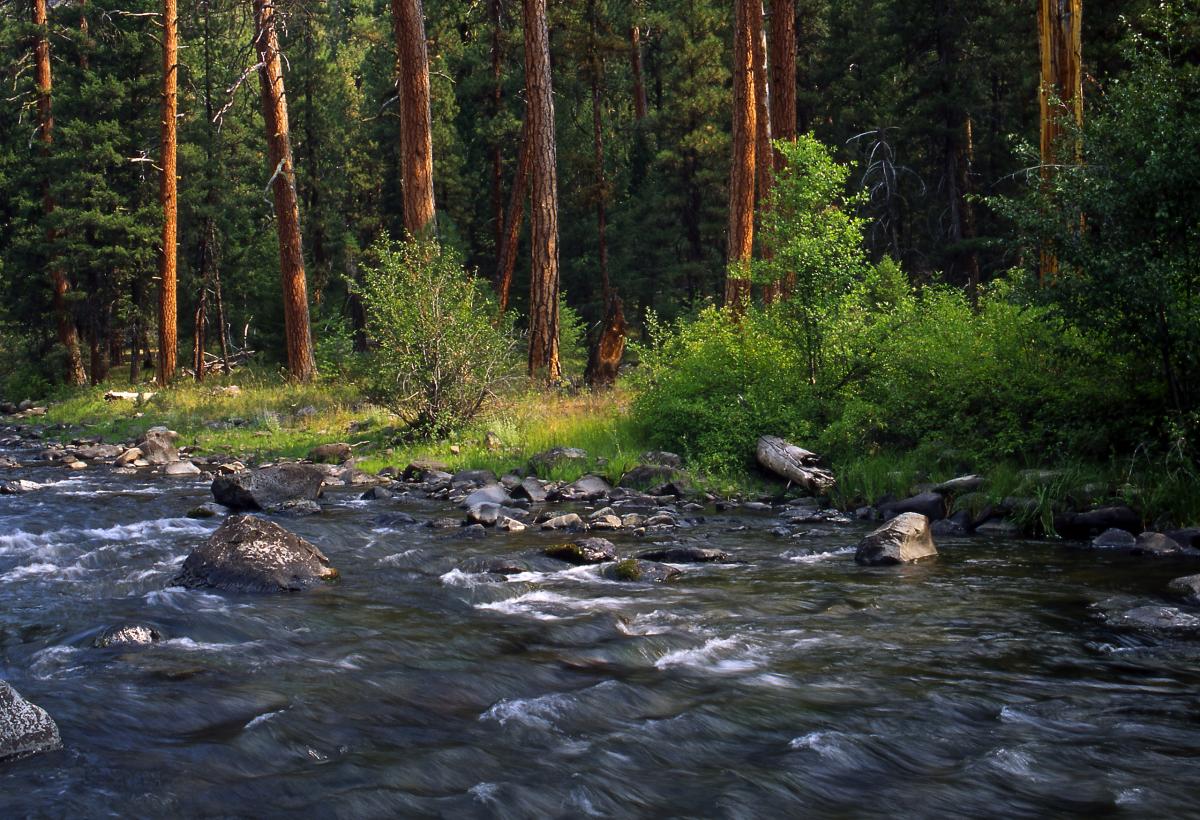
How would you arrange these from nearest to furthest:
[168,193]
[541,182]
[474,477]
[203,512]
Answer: [203,512] < [474,477] < [541,182] < [168,193]

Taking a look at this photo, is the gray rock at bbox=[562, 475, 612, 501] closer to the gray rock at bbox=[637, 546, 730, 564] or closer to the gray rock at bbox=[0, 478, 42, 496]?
the gray rock at bbox=[637, 546, 730, 564]

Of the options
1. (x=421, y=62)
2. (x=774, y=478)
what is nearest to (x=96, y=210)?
(x=421, y=62)

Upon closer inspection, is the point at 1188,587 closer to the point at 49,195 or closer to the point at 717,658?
the point at 717,658

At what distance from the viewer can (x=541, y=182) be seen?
1966 cm

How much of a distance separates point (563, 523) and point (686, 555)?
2063 mm

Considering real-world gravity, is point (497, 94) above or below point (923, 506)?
above

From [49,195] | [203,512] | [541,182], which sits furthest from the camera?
[49,195]

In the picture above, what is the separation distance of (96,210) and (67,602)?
27.0m

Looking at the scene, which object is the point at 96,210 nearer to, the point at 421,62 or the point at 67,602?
the point at 421,62

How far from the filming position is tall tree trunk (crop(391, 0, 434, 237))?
60.5 feet

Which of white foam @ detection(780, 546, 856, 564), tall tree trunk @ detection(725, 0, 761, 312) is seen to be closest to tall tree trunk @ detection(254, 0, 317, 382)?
tall tree trunk @ detection(725, 0, 761, 312)

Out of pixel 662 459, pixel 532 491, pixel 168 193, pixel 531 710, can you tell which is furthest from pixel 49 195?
pixel 531 710

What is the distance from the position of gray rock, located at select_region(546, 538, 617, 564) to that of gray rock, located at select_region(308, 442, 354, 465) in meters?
7.08

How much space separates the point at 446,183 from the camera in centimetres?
4019
